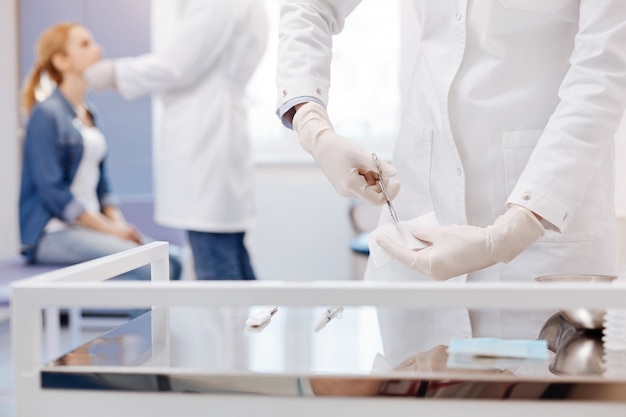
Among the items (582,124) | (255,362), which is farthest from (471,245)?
(255,362)

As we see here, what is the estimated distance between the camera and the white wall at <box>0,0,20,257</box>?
380 cm

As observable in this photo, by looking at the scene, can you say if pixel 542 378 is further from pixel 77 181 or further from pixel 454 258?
pixel 77 181

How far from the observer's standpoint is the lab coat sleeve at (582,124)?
977 mm

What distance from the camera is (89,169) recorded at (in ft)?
10.6

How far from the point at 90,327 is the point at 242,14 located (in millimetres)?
1735

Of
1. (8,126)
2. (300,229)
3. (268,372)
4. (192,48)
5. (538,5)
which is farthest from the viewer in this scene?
(300,229)

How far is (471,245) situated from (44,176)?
7.61ft

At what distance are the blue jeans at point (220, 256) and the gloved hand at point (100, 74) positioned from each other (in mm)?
693

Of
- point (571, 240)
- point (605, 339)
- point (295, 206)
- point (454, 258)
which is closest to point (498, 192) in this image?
point (571, 240)

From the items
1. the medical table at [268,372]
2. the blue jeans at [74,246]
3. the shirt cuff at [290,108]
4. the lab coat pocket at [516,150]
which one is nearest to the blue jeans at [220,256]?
the blue jeans at [74,246]

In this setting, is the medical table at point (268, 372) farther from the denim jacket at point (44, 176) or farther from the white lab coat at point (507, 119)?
the denim jacket at point (44, 176)

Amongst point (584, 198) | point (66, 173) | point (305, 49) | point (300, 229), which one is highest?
point (305, 49)

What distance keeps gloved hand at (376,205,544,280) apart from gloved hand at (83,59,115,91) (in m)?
2.36

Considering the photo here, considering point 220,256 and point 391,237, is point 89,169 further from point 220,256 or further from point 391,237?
point 391,237
